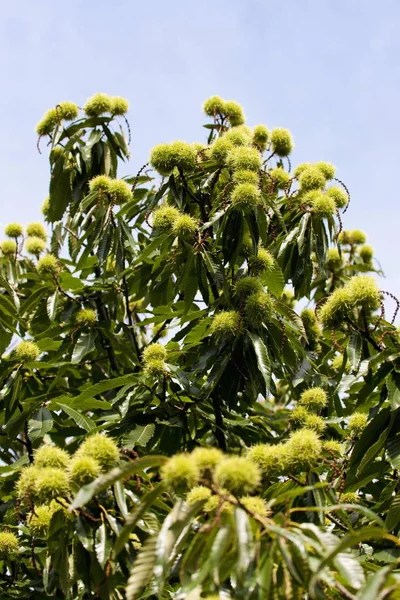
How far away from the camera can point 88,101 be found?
4410mm

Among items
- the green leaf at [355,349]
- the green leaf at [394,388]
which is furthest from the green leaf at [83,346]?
the green leaf at [394,388]

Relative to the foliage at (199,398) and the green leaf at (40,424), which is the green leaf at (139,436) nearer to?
the foliage at (199,398)

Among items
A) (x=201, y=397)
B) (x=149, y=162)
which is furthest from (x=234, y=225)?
(x=201, y=397)

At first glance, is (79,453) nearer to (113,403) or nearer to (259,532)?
(259,532)

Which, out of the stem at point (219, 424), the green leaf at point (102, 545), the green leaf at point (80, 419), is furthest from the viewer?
the stem at point (219, 424)

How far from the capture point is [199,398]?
3166mm

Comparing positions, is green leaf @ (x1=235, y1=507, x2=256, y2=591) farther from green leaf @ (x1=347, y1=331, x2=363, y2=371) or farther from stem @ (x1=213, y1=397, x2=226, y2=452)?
stem @ (x1=213, y1=397, x2=226, y2=452)

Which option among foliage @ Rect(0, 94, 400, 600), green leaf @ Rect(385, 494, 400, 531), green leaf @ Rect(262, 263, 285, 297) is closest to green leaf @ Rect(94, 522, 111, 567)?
foliage @ Rect(0, 94, 400, 600)

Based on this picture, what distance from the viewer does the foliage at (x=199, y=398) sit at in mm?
1679

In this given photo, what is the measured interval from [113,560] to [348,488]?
3.68 ft

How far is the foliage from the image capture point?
1.68 metres

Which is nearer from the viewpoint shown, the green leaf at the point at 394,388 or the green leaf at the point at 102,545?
the green leaf at the point at 102,545

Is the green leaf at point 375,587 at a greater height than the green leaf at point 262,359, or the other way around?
the green leaf at point 262,359

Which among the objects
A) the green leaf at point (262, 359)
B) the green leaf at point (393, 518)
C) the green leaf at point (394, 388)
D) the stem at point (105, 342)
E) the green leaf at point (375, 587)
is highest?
the stem at point (105, 342)
